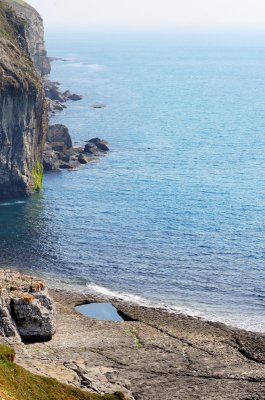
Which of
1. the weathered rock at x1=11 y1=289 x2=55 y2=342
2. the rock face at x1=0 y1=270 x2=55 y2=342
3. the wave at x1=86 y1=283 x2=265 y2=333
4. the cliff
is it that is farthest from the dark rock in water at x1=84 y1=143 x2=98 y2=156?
the weathered rock at x1=11 y1=289 x2=55 y2=342

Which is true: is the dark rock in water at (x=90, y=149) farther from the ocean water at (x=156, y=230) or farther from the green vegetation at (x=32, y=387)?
the green vegetation at (x=32, y=387)

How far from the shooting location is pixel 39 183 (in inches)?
5108

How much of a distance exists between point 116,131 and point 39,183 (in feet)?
178

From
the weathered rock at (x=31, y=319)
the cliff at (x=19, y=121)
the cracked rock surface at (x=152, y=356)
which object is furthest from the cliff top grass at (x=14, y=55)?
the weathered rock at (x=31, y=319)

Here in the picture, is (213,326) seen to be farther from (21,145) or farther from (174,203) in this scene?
(21,145)

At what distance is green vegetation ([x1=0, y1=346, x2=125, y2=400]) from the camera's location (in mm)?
53938

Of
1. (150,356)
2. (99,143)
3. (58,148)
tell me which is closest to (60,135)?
(58,148)

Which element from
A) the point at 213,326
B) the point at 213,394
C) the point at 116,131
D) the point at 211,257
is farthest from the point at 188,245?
the point at 116,131

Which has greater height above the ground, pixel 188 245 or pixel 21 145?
pixel 21 145

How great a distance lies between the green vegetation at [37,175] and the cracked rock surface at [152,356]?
143 ft

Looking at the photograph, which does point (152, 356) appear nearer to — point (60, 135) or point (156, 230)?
point (156, 230)

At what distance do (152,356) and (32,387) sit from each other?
729 inches

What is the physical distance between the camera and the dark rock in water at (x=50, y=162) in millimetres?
142500

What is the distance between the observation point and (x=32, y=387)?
56062 mm
